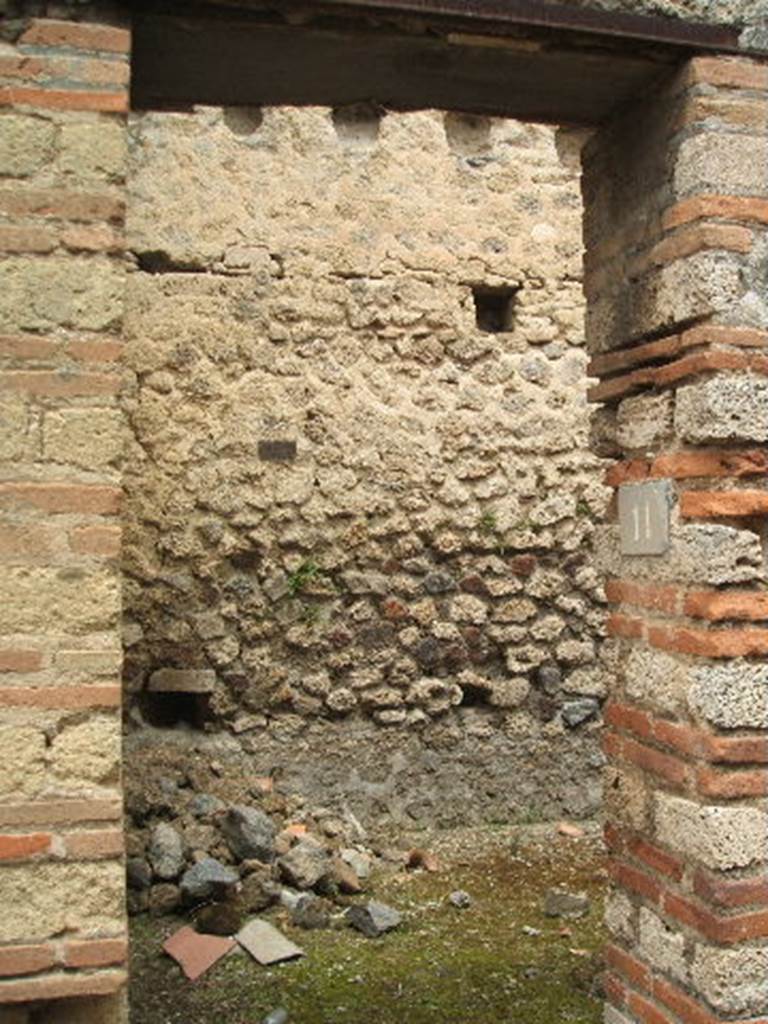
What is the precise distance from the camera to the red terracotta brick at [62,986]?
2479 millimetres

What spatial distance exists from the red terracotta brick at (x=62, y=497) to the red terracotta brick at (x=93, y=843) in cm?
73

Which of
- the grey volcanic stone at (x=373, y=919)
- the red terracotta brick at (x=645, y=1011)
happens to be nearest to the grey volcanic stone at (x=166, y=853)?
the grey volcanic stone at (x=373, y=919)

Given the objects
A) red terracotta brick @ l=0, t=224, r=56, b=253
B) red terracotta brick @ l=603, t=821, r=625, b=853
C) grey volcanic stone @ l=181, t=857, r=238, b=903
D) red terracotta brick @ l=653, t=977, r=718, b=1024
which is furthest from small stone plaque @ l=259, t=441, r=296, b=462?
red terracotta brick @ l=653, t=977, r=718, b=1024

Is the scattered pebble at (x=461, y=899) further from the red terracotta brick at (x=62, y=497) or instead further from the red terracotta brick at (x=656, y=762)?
the red terracotta brick at (x=62, y=497)

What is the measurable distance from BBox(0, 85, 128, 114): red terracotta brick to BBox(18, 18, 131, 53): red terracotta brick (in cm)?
10

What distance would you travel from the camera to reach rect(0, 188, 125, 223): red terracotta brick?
2605 mm

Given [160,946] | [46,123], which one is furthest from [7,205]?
[160,946]

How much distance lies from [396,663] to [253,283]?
210 cm

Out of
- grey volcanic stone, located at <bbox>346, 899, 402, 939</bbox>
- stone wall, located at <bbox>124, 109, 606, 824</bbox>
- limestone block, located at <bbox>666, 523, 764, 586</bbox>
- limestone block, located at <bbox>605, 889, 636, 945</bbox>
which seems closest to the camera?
limestone block, located at <bbox>666, 523, 764, 586</bbox>

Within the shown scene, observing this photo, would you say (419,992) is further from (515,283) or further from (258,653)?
(515,283)

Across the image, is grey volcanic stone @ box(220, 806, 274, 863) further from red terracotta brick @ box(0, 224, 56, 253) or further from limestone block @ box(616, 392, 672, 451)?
red terracotta brick @ box(0, 224, 56, 253)

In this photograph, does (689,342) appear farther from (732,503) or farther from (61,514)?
(61,514)

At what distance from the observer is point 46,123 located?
2.64 metres

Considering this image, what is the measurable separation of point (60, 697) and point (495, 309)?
4.28 metres
